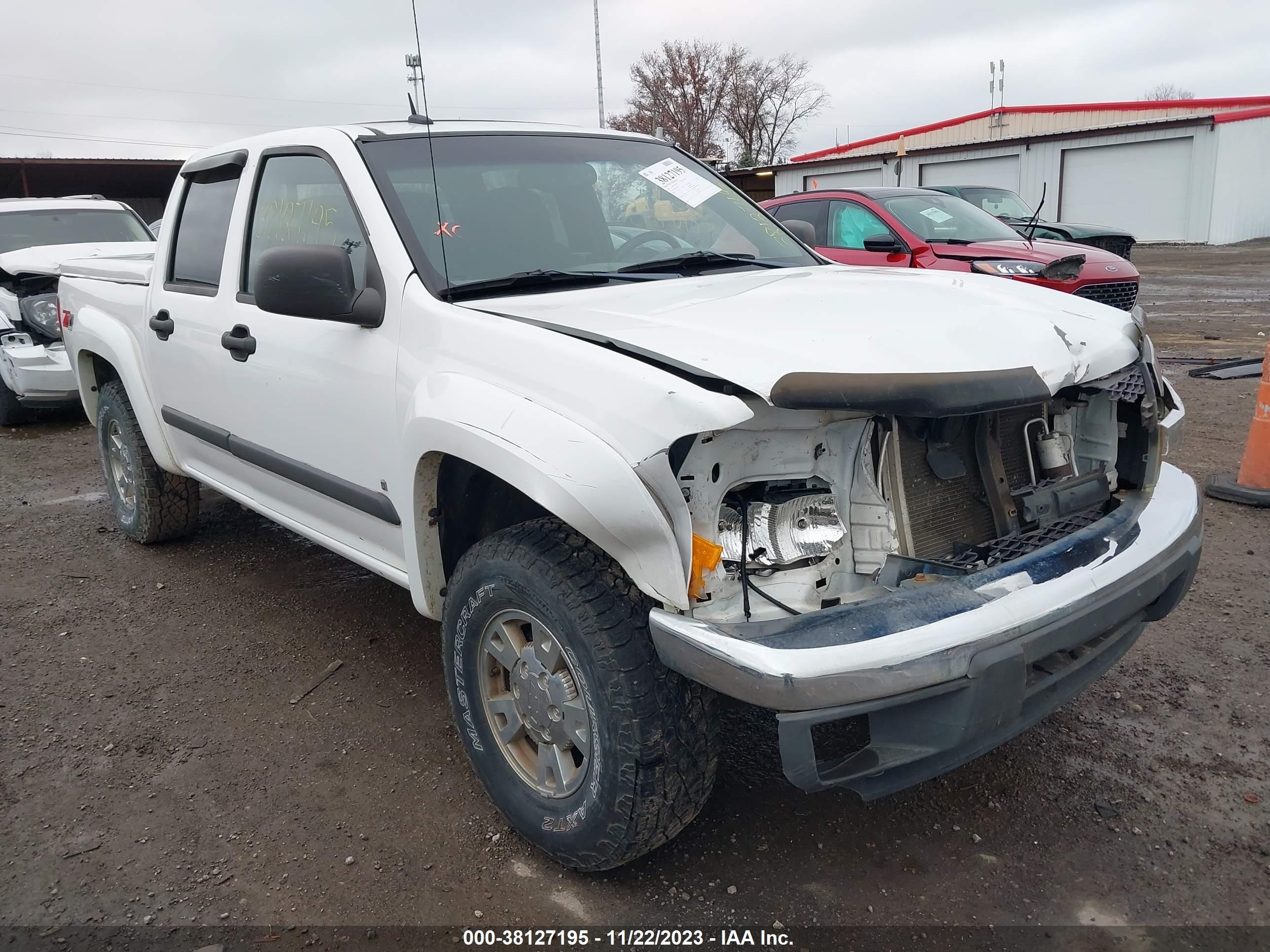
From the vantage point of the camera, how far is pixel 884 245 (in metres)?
8.31

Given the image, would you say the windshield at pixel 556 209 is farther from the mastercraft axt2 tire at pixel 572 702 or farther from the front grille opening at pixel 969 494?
the front grille opening at pixel 969 494

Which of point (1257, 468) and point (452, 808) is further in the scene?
point (1257, 468)

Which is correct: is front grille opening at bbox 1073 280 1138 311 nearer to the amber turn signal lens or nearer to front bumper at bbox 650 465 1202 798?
front bumper at bbox 650 465 1202 798

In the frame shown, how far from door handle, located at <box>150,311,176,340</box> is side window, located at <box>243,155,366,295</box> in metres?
0.64

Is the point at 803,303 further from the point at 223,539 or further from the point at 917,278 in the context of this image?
the point at 223,539

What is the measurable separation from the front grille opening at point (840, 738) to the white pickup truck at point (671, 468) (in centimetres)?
2

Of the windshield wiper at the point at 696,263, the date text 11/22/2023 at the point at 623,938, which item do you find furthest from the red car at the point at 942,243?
the date text 11/22/2023 at the point at 623,938

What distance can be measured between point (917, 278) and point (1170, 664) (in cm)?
170

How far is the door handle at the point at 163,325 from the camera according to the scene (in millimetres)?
4086

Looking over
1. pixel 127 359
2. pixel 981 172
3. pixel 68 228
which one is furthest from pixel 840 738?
pixel 981 172

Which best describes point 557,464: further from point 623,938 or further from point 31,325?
point 31,325

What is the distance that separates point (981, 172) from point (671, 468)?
3075 centimetres

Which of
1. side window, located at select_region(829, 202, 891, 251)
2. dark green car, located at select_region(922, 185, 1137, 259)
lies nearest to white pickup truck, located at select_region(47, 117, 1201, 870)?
side window, located at select_region(829, 202, 891, 251)

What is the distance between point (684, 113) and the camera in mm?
53562
